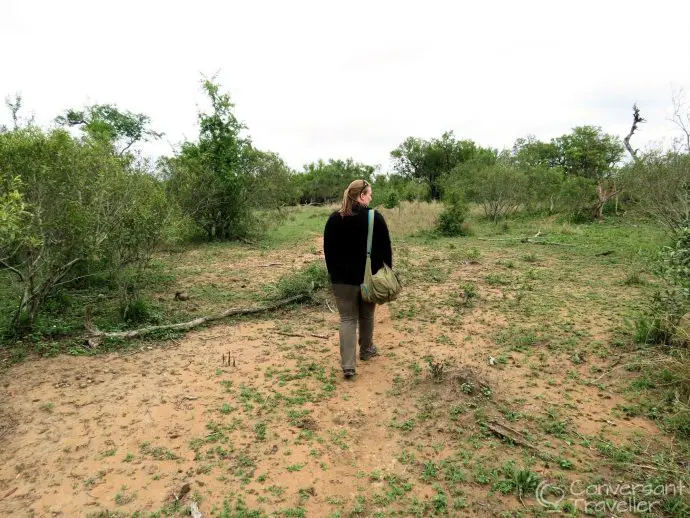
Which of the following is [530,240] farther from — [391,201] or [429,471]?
[391,201]

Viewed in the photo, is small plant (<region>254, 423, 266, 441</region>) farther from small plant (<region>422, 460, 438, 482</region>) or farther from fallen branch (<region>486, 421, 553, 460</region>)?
fallen branch (<region>486, 421, 553, 460</region>)

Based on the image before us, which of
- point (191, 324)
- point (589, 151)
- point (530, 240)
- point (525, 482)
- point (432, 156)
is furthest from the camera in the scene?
point (432, 156)

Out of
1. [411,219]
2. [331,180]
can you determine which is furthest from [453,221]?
[331,180]

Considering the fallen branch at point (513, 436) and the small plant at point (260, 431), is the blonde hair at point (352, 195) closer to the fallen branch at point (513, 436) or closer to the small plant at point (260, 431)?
the small plant at point (260, 431)

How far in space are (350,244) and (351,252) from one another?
2.9 inches

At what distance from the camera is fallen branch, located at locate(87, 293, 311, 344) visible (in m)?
5.28

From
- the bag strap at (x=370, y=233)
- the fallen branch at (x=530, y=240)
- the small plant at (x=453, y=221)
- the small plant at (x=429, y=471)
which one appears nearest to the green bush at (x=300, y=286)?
the bag strap at (x=370, y=233)

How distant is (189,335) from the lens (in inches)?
219

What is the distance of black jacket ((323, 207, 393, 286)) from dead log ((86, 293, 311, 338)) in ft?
8.75

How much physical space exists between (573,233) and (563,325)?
31.6 feet

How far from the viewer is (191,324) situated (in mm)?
5793

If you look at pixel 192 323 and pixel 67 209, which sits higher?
pixel 67 209

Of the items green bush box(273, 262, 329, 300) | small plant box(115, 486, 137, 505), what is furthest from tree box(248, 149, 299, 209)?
small plant box(115, 486, 137, 505)

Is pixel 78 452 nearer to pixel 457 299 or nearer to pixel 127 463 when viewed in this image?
pixel 127 463
